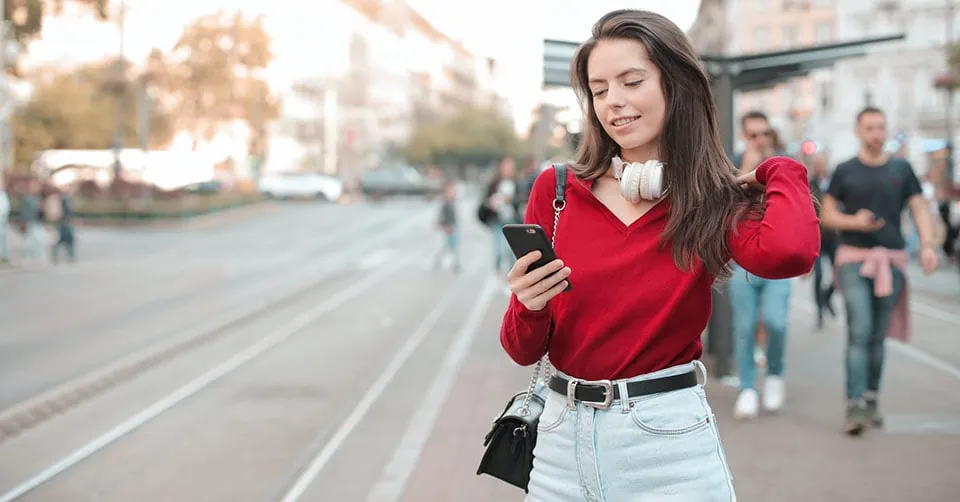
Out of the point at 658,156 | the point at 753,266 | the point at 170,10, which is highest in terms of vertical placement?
the point at 170,10

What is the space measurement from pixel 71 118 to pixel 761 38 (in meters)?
44.7

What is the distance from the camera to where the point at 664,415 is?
2615 millimetres

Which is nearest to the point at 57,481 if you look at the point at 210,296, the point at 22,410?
the point at 22,410

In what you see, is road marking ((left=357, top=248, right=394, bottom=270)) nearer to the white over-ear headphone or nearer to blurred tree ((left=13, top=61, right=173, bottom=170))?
the white over-ear headphone

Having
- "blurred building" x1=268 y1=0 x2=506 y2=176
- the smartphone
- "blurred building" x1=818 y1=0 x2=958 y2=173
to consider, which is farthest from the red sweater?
"blurred building" x1=268 y1=0 x2=506 y2=176

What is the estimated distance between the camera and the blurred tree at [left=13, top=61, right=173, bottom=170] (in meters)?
62.0

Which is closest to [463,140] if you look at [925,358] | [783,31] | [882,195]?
[783,31]

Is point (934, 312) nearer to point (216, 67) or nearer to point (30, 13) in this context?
point (30, 13)

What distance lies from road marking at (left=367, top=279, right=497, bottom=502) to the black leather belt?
3.45 meters

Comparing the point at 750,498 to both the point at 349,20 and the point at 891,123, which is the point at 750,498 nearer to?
the point at 891,123

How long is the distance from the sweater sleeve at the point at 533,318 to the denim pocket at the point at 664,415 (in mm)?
240

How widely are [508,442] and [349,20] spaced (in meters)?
108

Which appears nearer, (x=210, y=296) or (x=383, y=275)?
(x=210, y=296)

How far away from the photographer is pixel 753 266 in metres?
2.54
